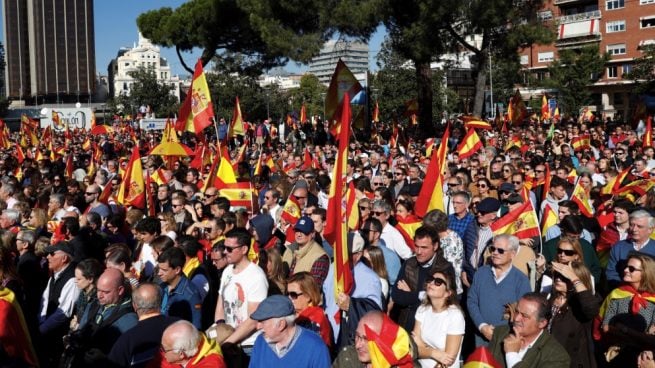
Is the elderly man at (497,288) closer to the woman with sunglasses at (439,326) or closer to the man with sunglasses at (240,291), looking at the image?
the woman with sunglasses at (439,326)

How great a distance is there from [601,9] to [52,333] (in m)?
61.6

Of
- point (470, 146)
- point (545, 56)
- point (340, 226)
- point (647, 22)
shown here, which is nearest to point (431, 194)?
point (340, 226)

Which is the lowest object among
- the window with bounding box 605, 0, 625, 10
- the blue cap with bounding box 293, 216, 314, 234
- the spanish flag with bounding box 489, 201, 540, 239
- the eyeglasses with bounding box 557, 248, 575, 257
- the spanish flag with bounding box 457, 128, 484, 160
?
the eyeglasses with bounding box 557, 248, 575, 257

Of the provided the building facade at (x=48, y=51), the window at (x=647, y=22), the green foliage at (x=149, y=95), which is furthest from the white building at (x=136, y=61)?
the window at (x=647, y=22)

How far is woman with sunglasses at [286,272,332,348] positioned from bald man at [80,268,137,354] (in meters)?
1.08

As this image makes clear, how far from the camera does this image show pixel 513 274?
223 inches

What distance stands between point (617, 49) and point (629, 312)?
60.3m

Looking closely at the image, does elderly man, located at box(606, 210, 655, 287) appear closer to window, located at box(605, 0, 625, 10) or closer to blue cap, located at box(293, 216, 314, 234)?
blue cap, located at box(293, 216, 314, 234)

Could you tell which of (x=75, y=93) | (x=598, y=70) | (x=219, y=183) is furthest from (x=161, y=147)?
(x=75, y=93)

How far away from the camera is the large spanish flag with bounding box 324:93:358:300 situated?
5.25 meters

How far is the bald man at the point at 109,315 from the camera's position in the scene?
16.1ft

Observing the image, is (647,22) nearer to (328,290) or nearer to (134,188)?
(134,188)

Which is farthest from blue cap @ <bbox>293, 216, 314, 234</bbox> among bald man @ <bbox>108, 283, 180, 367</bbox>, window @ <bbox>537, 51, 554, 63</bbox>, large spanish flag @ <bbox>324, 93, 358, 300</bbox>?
window @ <bbox>537, 51, 554, 63</bbox>

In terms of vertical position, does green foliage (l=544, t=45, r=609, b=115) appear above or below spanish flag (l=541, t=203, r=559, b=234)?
above
